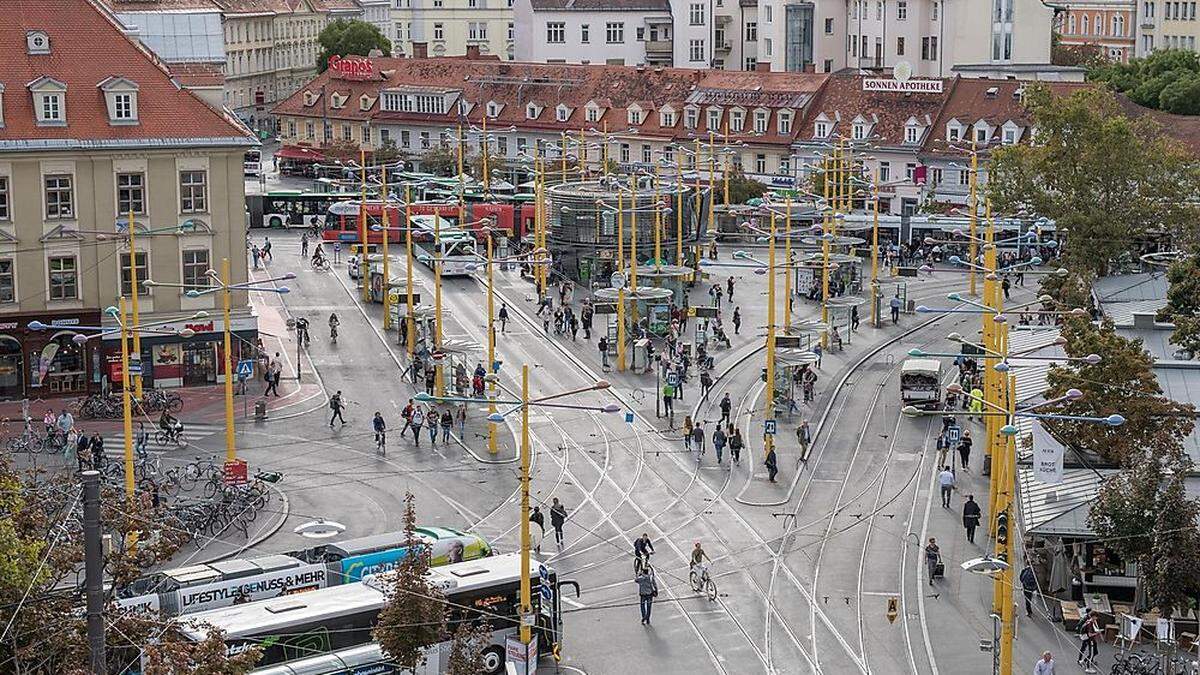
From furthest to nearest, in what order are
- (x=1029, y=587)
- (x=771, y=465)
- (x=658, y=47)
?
(x=658, y=47) < (x=771, y=465) < (x=1029, y=587)

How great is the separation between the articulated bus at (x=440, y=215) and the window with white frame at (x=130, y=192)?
4008 cm

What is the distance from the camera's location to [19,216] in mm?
79125

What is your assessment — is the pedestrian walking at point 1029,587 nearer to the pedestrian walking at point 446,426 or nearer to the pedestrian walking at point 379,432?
the pedestrian walking at point 446,426

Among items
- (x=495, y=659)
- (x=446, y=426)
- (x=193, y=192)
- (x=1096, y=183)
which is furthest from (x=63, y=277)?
(x=1096, y=183)

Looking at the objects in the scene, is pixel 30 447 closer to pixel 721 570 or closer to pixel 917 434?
pixel 721 570

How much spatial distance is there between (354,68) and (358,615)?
12241 centimetres

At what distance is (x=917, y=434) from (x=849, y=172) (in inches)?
1845

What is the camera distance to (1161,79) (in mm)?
159375

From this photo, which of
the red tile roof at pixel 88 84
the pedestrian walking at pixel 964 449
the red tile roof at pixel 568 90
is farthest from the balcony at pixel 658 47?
the pedestrian walking at pixel 964 449

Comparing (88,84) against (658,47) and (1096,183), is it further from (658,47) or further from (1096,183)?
(658,47)

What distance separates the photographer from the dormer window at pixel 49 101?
260 feet

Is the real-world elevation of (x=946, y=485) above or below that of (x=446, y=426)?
below

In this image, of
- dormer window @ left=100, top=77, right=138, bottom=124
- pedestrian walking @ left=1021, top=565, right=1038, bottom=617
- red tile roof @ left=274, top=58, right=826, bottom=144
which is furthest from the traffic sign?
red tile roof @ left=274, top=58, right=826, bottom=144

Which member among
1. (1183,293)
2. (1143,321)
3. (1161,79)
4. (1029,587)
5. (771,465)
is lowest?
(1029,587)
